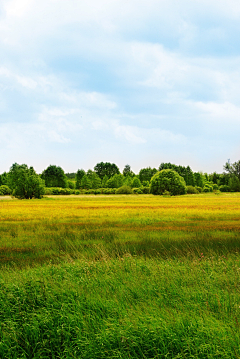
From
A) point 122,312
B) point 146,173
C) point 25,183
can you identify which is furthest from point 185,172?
point 122,312

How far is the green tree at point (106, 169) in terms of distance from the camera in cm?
10441

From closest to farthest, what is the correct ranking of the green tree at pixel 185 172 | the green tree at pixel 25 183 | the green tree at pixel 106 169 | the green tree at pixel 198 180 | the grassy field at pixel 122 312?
Result: the grassy field at pixel 122 312 < the green tree at pixel 25 183 < the green tree at pixel 185 172 < the green tree at pixel 198 180 < the green tree at pixel 106 169

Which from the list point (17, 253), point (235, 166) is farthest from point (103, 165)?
point (17, 253)

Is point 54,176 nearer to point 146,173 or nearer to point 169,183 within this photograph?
point 146,173

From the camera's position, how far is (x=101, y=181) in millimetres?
94812

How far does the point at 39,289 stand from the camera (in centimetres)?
495

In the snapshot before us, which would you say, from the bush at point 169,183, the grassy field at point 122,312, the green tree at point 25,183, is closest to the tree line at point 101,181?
the green tree at point 25,183

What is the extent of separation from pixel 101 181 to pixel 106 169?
1137cm

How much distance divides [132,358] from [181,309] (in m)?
1.22

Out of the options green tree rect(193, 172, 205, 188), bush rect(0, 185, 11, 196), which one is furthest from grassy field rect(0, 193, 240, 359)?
green tree rect(193, 172, 205, 188)

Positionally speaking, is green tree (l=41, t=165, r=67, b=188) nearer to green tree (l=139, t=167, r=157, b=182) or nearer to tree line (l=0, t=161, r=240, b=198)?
tree line (l=0, t=161, r=240, b=198)

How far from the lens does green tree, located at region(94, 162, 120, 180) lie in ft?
343

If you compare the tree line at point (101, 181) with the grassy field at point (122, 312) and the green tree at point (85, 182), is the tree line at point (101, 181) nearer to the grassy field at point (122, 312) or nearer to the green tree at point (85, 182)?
the green tree at point (85, 182)

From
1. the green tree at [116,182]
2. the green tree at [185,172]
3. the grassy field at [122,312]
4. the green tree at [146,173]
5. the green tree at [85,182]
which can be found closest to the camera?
the grassy field at [122,312]
